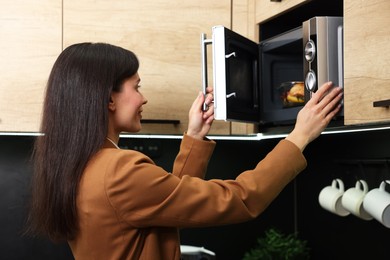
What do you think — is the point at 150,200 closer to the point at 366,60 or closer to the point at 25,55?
the point at 366,60

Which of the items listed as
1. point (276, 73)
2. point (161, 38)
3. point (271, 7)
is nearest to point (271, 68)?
point (276, 73)

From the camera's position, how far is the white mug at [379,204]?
156cm

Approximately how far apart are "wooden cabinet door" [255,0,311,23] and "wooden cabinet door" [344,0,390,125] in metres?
0.28

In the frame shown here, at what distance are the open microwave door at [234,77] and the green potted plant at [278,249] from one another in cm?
63

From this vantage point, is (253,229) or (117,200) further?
(253,229)

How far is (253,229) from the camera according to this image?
2.41 meters

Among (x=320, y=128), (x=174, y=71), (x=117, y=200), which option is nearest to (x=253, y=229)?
(x=174, y=71)

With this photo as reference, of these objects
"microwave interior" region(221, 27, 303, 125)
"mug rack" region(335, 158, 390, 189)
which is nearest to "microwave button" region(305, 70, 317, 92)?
"microwave interior" region(221, 27, 303, 125)

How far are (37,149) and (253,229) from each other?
122 centimetres

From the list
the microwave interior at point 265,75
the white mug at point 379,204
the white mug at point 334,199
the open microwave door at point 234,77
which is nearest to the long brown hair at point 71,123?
the open microwave door at point 234,77

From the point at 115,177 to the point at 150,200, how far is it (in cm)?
8

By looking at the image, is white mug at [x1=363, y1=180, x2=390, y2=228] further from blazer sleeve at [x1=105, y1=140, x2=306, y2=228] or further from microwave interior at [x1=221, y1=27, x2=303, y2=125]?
blazer sleeve at [x1=105, y1=140, x2=306, y2=228]

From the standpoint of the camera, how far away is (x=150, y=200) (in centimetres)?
119

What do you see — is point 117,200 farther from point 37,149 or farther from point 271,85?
point 271,85
